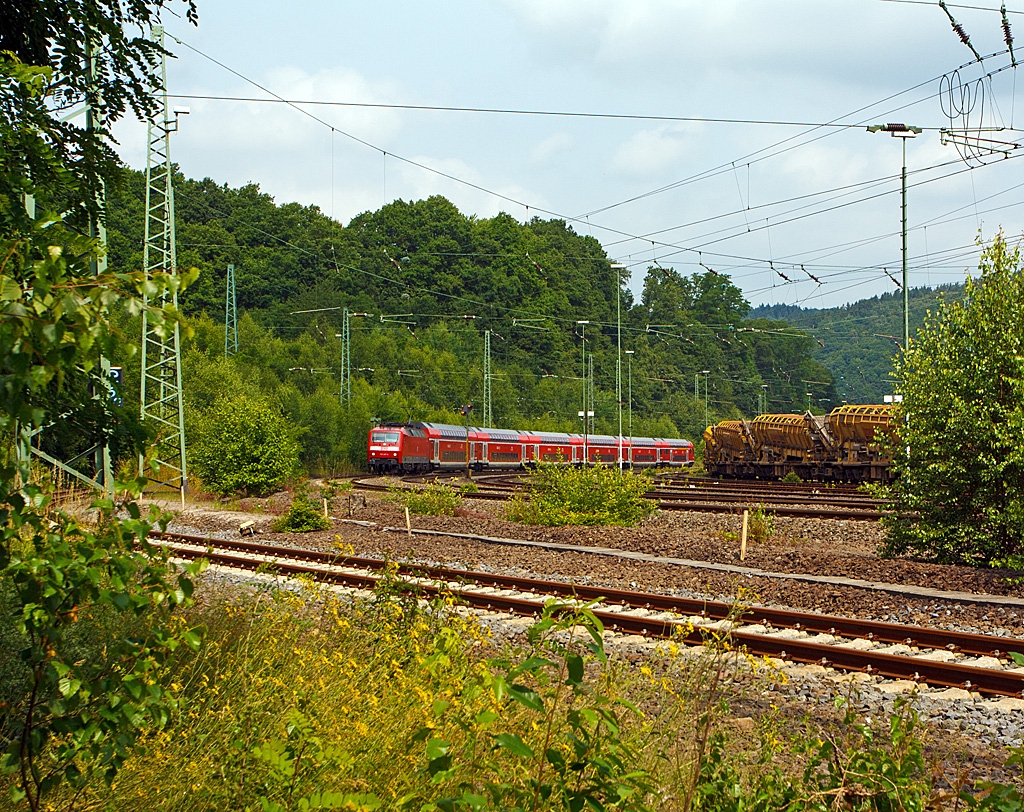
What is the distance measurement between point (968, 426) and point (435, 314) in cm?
5425

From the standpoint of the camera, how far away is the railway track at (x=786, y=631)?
8.98 metres

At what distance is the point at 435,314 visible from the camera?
67562 mm

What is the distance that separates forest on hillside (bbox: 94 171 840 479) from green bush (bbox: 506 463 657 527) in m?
31.0

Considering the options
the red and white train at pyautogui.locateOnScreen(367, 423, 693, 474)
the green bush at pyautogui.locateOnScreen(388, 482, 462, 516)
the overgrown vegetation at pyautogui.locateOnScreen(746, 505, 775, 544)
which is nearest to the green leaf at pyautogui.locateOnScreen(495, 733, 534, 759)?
the overgrown vegetation at pyautogui.locateOnScreen(746, 505, 775, 544)

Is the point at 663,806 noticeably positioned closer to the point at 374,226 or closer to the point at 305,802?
the point at 305,802

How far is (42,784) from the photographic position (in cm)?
324

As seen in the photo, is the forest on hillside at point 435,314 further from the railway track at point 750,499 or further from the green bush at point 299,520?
the green bush at point 299,520

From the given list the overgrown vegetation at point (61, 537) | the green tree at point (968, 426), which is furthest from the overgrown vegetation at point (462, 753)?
the green tree at point (968, 426)

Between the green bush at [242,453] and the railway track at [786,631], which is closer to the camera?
the railway track at [786,631]

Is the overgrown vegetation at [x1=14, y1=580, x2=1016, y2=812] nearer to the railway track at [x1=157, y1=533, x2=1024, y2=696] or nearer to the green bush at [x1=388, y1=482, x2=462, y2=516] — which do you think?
the railway track at [x1=157, y1=533, x2=1024, y2=696]

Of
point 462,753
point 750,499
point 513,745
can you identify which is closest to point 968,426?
point 462,753

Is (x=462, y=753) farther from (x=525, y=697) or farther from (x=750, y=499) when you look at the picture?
(x=750, y=499)

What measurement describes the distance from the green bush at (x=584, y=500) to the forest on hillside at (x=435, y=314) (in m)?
31.0

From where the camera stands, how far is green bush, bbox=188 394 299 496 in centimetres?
3316
